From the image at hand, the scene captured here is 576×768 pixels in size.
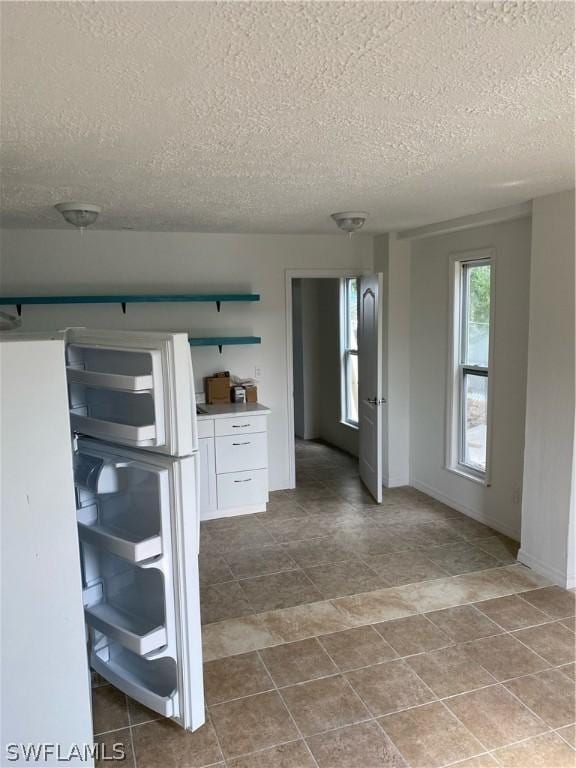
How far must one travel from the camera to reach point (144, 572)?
257 centimetres

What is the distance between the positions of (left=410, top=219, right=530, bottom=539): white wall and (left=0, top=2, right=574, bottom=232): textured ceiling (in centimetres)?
88

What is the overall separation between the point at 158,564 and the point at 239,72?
5.79ft

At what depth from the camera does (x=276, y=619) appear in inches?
130

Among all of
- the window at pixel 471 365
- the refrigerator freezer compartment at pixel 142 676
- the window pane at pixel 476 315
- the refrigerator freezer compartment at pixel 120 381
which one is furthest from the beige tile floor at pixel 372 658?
the refrigerator freezer compartment at pixel 120 381

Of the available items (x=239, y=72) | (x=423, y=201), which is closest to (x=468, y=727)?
(x=239, y=72)

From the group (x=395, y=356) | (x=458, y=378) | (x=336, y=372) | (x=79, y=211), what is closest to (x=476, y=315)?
(x=458, y=378)

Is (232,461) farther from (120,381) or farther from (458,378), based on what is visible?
(120,381)

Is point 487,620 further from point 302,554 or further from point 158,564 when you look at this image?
point 158,564

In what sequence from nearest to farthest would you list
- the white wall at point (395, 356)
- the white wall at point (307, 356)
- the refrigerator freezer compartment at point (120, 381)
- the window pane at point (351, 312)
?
the refrigerator freezer compartment at point (120, 381) → the white wall at point (395, 356) → the window pane at point (351, 312) → the white wall at point (307, 356)

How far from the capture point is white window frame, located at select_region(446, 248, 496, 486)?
4430 mm

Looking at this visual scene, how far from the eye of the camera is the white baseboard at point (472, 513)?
14.1 ft

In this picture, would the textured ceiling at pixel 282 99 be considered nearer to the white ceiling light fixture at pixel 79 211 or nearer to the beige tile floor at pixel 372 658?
the white ceiling light fixture at pixel 79 211

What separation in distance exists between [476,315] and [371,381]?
1.11 metres

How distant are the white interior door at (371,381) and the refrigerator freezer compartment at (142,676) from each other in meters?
2.83
